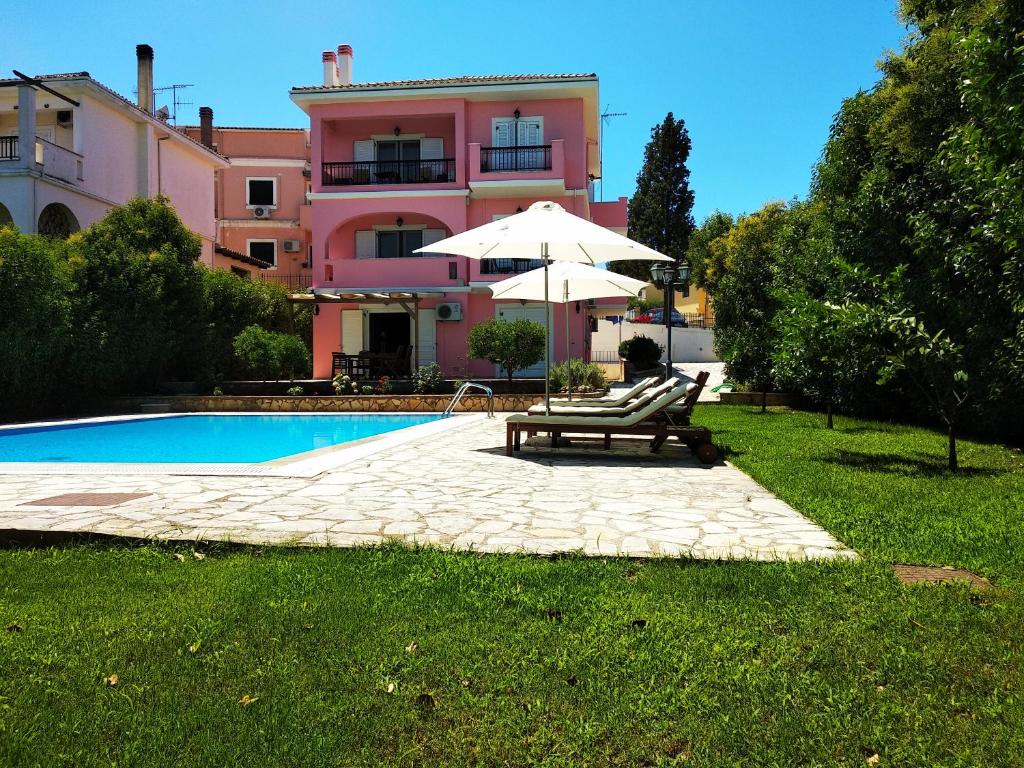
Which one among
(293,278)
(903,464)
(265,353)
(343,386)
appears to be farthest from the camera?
(293,278)

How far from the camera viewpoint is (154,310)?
1747 cm

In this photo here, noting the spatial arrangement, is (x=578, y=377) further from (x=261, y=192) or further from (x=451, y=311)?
(x=261, y=192)

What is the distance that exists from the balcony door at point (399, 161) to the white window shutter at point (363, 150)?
9.7 inches

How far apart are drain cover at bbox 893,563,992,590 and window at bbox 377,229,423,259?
22320 millimetres

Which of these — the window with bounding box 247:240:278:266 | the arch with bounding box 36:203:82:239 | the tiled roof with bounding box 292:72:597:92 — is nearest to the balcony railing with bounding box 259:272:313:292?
the window with bounding box 247:240:278:266

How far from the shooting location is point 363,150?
25.3m

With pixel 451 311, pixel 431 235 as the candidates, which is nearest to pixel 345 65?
pixel 431 235

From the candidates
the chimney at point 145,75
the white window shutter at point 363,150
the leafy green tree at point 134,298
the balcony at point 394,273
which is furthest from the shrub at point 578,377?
the chimney at point 145,75

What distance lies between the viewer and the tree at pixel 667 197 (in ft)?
154

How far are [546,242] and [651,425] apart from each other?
250cm

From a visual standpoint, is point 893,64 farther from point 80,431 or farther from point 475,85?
point 80,431

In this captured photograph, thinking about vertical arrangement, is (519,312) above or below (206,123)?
below

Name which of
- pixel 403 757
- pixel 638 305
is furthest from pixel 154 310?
pixel 638 305

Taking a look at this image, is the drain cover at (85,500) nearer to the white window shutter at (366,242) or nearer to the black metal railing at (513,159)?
the black metal railing at (513,159)
